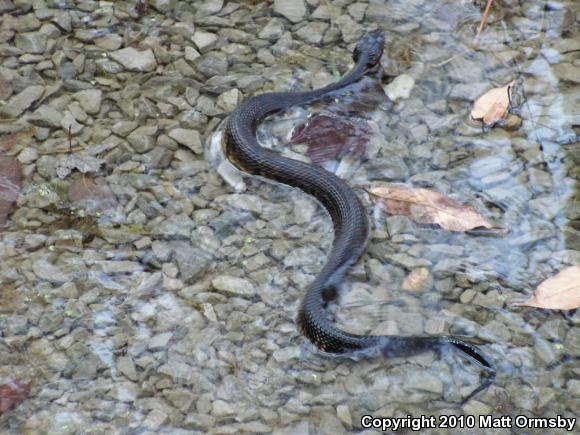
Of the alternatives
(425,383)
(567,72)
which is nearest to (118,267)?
(425,383)

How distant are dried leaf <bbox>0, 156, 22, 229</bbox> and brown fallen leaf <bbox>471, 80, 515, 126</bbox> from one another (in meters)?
3.12

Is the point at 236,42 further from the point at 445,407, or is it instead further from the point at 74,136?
the point at 445,407

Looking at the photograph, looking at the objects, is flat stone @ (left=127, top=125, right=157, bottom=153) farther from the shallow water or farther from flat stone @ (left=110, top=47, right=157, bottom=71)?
flat stone @ (left=110, top=47, right=157, bottom=71)

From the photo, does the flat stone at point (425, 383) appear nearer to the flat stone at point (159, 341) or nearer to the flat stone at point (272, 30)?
the flat stone at point (159, 341)

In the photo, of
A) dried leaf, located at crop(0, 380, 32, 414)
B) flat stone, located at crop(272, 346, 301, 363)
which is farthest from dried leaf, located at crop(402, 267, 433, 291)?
dried leaf, located at crop(0, 380, 32, 414)

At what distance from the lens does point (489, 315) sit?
417 cm

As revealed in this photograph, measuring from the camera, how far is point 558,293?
166 inches

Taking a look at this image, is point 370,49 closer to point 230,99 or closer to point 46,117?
point 230,99

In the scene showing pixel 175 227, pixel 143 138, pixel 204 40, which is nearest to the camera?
pixel 175 227

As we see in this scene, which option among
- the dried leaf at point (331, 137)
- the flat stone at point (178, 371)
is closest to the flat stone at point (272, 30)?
the dried leaf at point (331, 137)

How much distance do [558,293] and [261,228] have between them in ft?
5.82

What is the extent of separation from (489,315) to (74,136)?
2967 millimetres

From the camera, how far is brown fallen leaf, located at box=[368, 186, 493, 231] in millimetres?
4652

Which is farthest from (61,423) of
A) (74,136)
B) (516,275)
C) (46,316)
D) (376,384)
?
(516,275)
